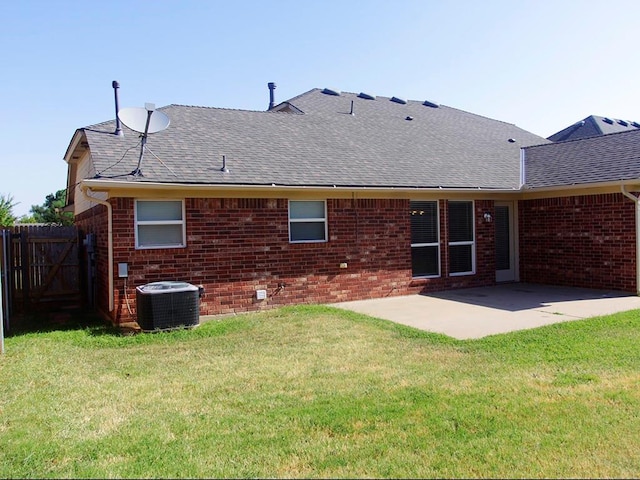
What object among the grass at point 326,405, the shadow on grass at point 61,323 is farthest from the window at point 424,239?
the shadow on grass at point 61,323

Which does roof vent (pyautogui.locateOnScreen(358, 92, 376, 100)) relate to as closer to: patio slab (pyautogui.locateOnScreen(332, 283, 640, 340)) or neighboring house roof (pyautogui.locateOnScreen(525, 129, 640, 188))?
neighboring house roof (pyautogui.locateOnScreen(525, 129, 640, 188))

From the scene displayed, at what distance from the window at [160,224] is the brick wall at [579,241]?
9.65 metres

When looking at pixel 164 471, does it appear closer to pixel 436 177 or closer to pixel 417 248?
pixel 417 248

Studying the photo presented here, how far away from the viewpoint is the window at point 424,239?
13.1 meters

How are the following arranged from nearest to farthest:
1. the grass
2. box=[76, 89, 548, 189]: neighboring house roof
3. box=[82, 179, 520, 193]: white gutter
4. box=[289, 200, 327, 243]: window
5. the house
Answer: the grass < box=[82, 179, 520, 193]: white gutter < the house < box=[76, 89, 548, 189]: neighboring house roof < box=[289, 200, 327, 243]: window

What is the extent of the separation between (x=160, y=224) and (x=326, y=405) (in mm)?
6203

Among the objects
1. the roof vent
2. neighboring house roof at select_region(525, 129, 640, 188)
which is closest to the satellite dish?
neighboring house roof at select_region(525, 129, 640, 188)

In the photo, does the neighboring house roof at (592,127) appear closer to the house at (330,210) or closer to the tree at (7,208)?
the house at (330,210)

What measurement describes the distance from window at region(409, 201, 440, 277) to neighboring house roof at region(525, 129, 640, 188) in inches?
115

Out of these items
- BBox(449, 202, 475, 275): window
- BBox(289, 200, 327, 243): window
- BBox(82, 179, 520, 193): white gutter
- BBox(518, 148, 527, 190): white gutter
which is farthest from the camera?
BBox(518, 148, 527, 190): white gutter

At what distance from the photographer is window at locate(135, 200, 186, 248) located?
33.0 ft

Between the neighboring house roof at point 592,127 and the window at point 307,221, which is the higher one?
the neighboring house roof at point 592,127

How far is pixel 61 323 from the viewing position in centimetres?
1030

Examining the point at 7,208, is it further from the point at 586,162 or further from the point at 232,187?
the point at 586,162
